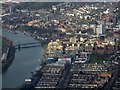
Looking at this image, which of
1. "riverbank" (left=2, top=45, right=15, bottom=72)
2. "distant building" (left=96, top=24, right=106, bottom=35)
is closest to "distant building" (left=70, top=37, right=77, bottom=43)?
"distant building" (left=96, top=24, right=106, bottom=35)

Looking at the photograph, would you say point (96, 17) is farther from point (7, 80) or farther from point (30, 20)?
point (7, 80)

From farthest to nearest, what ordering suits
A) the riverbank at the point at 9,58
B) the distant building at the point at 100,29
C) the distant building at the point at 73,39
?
the distant building at the point at 100,29 < the distant building at the point at 73,39 < the riverbank at the point at 9,58

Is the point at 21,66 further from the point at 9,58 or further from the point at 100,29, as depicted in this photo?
the point at 100,29

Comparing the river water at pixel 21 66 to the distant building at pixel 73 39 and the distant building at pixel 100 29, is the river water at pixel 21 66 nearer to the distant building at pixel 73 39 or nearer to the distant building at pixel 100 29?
the distant building at pixel 73 39

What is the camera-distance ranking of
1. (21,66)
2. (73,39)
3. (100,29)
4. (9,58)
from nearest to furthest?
(21,66)
(9,58)
(73,39)
(100,29)

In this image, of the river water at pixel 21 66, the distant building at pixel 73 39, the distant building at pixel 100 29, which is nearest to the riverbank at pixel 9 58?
the river water at pixel 21 66

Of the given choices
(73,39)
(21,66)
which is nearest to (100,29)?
(73,39)

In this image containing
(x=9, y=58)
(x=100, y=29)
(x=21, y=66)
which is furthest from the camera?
(x=100, y=29)

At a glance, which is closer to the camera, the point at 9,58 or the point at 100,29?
the point at 9,58
